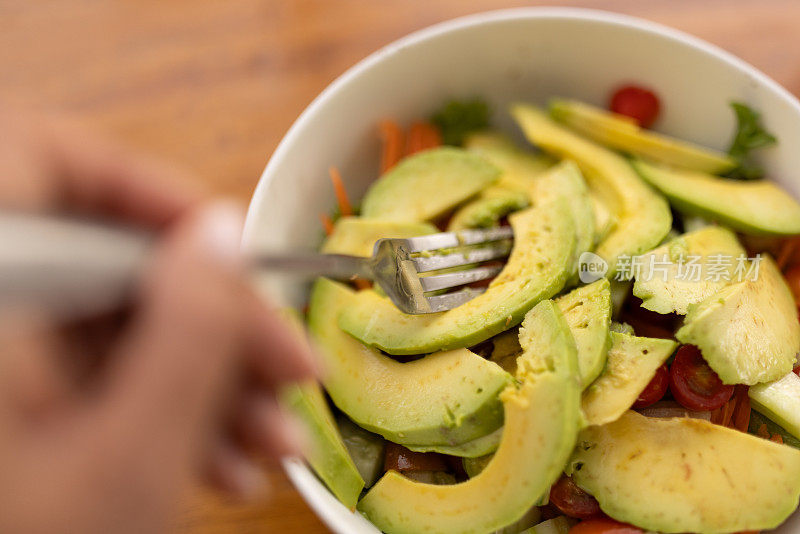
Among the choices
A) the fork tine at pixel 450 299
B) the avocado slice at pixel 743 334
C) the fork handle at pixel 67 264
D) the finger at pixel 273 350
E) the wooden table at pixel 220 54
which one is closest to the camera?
the fork handle at pixel 67 264

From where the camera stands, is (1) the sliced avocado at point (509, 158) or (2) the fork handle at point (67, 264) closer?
(2) the fork handle at point (67, 264)

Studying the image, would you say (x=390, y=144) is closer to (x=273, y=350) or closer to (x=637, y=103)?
(x=637, y=103)

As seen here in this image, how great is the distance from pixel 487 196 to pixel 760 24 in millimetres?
957

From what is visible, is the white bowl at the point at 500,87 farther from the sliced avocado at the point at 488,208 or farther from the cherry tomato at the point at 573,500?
the cherry tomato at the point at 573,500

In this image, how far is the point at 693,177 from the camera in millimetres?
1404

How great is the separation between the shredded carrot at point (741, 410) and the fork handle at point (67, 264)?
99cm

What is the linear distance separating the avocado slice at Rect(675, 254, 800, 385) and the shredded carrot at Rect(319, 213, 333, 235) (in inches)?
28.0

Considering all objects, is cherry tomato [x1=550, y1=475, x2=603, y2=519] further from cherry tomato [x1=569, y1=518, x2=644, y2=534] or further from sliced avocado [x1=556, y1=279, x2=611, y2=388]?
sliced avocado [x1=556, y1=279, x2=611, y2=388]

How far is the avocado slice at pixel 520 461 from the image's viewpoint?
95 cm

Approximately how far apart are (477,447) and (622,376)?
0.25 meters

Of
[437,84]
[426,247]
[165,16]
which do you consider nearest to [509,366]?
[426,247]

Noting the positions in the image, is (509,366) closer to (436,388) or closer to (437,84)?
(436,388)

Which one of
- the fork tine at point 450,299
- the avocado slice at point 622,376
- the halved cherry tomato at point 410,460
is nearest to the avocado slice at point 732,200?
the avocado slice at point 622,376

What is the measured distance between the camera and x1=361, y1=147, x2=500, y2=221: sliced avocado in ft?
4.47
